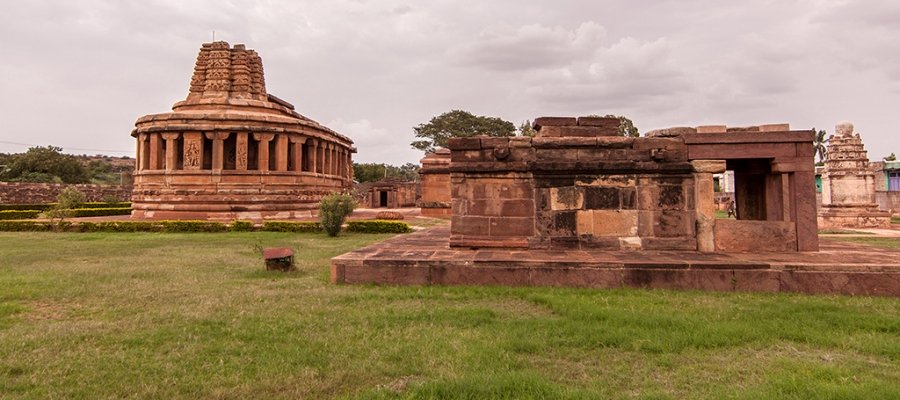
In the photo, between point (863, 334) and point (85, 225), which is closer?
point (863, 334)

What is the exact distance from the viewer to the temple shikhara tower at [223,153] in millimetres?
19391

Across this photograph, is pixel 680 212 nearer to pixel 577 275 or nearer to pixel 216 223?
pixel 577 275

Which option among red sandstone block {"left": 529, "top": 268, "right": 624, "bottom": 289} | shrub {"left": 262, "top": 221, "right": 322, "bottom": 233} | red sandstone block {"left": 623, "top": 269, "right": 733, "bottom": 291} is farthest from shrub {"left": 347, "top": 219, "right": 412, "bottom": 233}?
red sandstone block {"left": 623, "top": 269, "right": 733, "bottom": 291}

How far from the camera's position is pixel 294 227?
617 inches

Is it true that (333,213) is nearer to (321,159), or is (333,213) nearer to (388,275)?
(388,275)

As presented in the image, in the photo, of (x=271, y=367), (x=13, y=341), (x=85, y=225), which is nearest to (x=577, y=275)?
(x=271, y=367)

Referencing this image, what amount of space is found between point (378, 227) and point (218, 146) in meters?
8.94

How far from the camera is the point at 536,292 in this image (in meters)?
5.66

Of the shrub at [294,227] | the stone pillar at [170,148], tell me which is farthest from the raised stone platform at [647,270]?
the stone pillar at [170,148]

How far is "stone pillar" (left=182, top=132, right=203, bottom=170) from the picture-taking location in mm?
19500

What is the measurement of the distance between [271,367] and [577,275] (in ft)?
13.0

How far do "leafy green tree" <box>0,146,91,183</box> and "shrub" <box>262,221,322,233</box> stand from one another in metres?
40.8

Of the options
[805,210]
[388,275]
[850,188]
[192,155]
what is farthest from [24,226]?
[850,188]

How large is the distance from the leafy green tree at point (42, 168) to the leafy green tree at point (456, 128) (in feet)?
114
